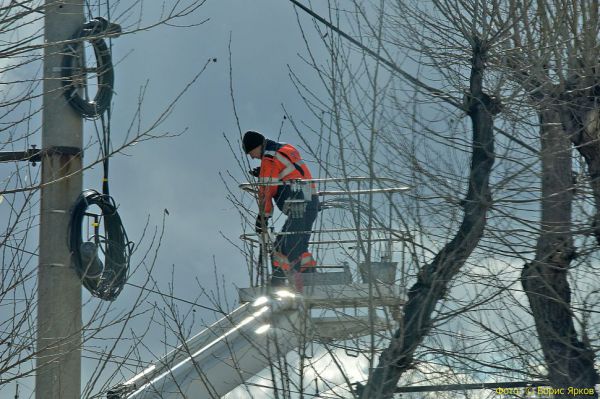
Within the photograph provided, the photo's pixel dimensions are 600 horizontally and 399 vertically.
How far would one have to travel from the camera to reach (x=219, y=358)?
802cm

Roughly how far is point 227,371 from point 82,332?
4.98 feet

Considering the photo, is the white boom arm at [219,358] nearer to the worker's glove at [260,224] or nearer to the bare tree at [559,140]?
the worker's glove at [260,224]

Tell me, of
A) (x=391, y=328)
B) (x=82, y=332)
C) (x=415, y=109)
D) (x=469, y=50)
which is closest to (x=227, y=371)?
(x=82, y=332)

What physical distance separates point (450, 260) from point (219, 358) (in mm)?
2289

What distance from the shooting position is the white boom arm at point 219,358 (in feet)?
24.8

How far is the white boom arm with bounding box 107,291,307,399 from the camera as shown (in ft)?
24.8

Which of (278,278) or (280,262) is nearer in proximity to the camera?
(280,262)

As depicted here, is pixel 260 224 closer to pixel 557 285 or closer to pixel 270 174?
pixel 270 174

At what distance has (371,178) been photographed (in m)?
6.05

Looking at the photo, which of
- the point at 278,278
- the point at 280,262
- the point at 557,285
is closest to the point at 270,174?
the point at 278,278

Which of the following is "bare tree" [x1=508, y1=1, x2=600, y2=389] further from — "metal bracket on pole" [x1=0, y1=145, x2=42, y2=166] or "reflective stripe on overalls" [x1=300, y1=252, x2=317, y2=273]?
"metal bracket on pole" [x1=0, y1=145, x2=42, y2=166]

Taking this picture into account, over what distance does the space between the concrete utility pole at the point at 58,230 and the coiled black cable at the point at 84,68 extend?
7cm

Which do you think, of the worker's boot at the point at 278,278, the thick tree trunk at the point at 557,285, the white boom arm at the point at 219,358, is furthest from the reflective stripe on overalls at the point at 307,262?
the thick tree trunk at the point at 557,285

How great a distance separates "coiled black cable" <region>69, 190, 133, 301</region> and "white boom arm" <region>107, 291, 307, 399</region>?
2.32 feet
